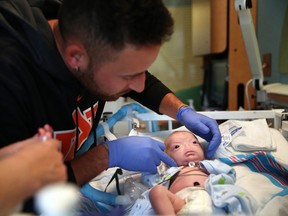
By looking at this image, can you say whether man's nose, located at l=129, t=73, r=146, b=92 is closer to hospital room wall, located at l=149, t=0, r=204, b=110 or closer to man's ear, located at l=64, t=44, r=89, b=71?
man's ear, located at l=64, t=44, r=89, b=71

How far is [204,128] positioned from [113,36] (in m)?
0.73

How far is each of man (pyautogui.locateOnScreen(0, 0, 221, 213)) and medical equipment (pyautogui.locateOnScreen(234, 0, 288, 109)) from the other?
0.88 m

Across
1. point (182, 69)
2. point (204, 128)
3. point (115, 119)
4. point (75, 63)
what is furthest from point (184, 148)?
point (182, 69)

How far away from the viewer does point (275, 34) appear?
7.72ft

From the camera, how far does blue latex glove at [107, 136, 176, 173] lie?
1.04 m

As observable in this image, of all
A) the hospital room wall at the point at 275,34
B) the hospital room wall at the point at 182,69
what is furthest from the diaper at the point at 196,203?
the hospital room wall at the point at 182,69

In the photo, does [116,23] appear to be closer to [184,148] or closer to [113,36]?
[113,36]

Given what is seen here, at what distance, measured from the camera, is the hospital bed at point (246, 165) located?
39.3 inches

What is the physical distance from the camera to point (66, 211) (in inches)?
14.2

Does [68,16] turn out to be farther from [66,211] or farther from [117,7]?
[66,211]

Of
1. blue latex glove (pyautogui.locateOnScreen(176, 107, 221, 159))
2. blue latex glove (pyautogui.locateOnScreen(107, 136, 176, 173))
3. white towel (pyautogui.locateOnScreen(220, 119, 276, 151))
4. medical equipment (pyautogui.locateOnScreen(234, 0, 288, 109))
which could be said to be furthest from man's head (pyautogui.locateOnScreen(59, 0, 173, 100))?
medical equipment (pyautogui.locateOnScreen(234, 0, 288, 109))

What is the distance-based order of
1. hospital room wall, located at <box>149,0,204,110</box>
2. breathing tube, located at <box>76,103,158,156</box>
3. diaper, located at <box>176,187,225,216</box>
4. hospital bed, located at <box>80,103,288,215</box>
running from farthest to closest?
hospital room wall, located at <box>149,0,204,110</box> < breathing tube, located at <box>76,103,158,156</box> < hospital bed, located at <box>80,103,288,215</box> < diaper, located at <box>176,187,225,216</box>

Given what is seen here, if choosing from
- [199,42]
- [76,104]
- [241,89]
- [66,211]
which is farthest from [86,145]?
[199,42]

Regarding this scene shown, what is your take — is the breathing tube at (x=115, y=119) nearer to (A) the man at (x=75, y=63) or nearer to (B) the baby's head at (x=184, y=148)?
(A) the man at (x=75, y=63)
